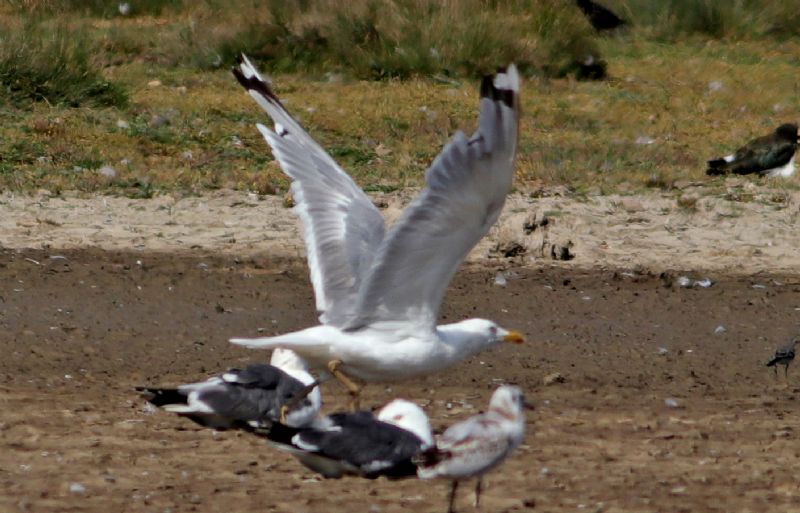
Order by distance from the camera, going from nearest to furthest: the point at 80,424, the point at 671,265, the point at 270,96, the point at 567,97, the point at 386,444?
the point at 386,444 → the point at 80,424 → the point at 270,96 → the point at 671,265 → the point at 567,97

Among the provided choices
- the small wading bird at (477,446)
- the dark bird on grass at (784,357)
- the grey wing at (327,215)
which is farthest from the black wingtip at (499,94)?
the dark bird on grass at (784,357)

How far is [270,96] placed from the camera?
26.8 feet

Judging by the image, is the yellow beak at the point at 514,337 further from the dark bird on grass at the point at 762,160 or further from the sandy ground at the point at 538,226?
the dark bird on grass at the point at 762,160

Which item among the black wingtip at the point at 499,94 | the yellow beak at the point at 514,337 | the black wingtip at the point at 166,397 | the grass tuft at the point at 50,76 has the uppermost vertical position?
the black wingtip at the point at 499,94

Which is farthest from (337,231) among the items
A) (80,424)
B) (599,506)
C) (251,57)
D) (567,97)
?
(251,57)

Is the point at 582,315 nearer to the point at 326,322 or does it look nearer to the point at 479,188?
the point at 326,322

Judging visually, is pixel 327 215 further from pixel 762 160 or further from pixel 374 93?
pixel 374 93

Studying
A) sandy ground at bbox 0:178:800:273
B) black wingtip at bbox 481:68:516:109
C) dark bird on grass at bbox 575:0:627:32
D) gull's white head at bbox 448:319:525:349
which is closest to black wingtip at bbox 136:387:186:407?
gull's white head at bbox 448:319:525:349

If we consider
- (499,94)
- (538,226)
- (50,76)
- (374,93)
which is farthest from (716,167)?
(499,94)

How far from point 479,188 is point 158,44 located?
12.6m

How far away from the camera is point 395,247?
6578 mm

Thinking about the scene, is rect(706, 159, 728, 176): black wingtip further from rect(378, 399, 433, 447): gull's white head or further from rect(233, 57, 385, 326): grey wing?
rect(378, 399, 433, 447): gull's white head

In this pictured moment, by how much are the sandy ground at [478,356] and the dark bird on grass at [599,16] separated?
8.14 meters

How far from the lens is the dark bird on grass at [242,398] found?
6.86m
